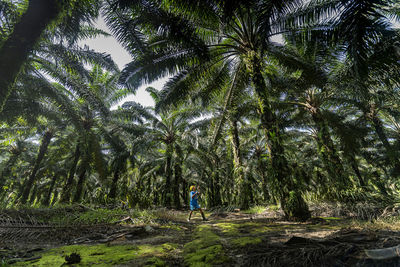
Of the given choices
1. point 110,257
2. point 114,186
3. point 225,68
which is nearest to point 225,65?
point 225,68

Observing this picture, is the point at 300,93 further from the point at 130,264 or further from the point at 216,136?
the point at 130,264

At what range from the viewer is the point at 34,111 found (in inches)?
345

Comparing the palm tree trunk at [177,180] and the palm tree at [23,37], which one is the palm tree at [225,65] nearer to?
the palm tree at [23,37]

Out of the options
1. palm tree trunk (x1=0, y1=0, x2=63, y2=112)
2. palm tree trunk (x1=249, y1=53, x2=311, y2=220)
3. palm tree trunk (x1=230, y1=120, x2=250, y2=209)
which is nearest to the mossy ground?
palm tree trunk (x1=0, y1=0, x2=63, y2=112)

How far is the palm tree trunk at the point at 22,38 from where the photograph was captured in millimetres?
2828

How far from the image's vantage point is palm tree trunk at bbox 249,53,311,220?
4.49 meters

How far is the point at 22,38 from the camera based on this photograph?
2.87 meters

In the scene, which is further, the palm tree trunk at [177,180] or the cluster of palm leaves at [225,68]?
the palm tree trunk at [177,180]

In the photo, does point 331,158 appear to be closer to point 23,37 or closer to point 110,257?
point 110,257

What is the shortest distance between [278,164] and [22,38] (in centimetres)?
606

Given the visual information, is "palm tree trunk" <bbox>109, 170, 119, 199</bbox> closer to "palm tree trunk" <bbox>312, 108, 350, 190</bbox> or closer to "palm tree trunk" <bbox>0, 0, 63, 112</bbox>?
"palm tree trunk" <bbox>0, 0, 63, 112</bbox>

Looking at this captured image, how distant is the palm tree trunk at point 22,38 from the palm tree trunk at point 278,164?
5154 mm

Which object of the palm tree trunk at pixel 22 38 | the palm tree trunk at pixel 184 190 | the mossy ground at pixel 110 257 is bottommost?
the mossy ground at pixel 110 257

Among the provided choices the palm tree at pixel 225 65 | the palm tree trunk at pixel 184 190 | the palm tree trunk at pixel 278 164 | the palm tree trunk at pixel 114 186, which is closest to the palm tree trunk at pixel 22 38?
the palm tree at pixel 225 65
